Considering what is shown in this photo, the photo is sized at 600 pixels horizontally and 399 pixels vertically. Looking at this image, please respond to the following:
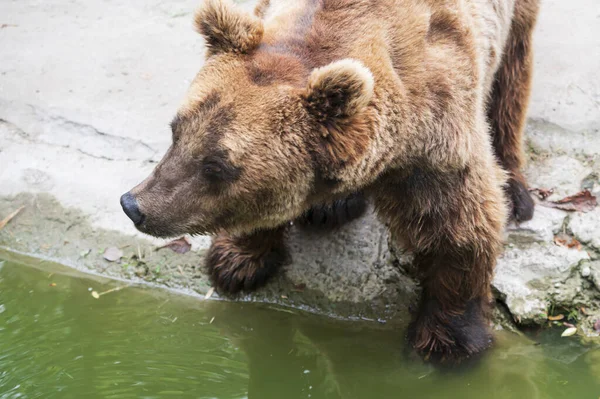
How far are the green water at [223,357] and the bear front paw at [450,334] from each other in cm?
10

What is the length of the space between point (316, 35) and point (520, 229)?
2601 millimetres

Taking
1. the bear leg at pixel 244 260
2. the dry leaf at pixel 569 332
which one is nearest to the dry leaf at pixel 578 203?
the dry leaf at pixel 569 332

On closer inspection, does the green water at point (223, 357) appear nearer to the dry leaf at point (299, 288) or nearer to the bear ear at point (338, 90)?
the dry leaf at point (299, 288)

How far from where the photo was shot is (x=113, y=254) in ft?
19.3

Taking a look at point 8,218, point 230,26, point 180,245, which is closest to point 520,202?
point 180,245

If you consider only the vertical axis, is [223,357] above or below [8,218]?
below

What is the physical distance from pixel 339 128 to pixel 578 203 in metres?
2.82

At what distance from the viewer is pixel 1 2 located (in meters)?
8.59

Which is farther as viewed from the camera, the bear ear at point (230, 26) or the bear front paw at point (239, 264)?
the bear front paw at point (239, 264)

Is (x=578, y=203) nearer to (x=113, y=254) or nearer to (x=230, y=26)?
(x=230, y=26)

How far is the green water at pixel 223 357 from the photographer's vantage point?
479 cm

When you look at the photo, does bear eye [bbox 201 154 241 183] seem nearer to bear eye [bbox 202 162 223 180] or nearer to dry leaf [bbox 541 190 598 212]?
bear eye [bbox 202 162 223 180]

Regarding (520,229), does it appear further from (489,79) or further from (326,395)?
(326,395)

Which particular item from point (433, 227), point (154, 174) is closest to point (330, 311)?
point (433, 227)
